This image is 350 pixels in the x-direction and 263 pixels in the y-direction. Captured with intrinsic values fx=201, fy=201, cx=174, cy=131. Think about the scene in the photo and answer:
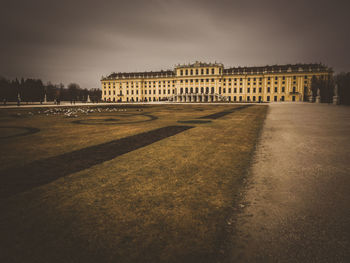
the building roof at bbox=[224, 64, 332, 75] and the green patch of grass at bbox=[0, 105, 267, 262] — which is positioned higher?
the building roof at bbox=[224, 64, 332, 75]

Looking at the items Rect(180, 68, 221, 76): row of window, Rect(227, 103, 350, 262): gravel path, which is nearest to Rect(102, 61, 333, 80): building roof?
Rect(180, 68, 221, 76): row of window

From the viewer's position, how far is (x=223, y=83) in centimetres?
9200

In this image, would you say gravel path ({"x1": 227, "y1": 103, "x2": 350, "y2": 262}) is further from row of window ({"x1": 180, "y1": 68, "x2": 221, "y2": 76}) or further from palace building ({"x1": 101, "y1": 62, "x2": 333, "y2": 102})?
row of window ({"x1": 180, "y1": 68, "x2": 221, "y2": 76})

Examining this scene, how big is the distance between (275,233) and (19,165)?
195 inches

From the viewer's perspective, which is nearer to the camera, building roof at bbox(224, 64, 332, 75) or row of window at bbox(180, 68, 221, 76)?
building roof at bbox(224, 64, 332, 75)

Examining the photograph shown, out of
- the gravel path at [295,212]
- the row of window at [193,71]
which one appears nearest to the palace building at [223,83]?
the row of window at [193,71]

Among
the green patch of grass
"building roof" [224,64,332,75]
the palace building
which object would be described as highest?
"building roof" [224,64,332,75]

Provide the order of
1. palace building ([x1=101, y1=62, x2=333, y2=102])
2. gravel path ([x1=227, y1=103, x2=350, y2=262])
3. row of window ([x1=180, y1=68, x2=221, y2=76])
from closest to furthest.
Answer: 1. gravel path ([x1=227, y1=103, x2=350, y2=262])
2. palace building ([x1=101, y1=62, x2=333, y2=102])
3. row of window ([x1=180, y1=68, x2=221, y2=76])

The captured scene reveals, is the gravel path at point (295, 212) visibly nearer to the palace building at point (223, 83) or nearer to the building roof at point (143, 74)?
the palace building at point (223, 83)

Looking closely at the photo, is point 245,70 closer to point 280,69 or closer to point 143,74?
point 280,69

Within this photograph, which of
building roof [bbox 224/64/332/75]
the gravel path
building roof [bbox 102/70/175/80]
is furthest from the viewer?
building roof [bbox 102/70/175/80]

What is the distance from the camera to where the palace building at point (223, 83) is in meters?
83.3

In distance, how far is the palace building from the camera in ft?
273

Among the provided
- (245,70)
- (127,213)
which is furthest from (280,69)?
(127,213)
